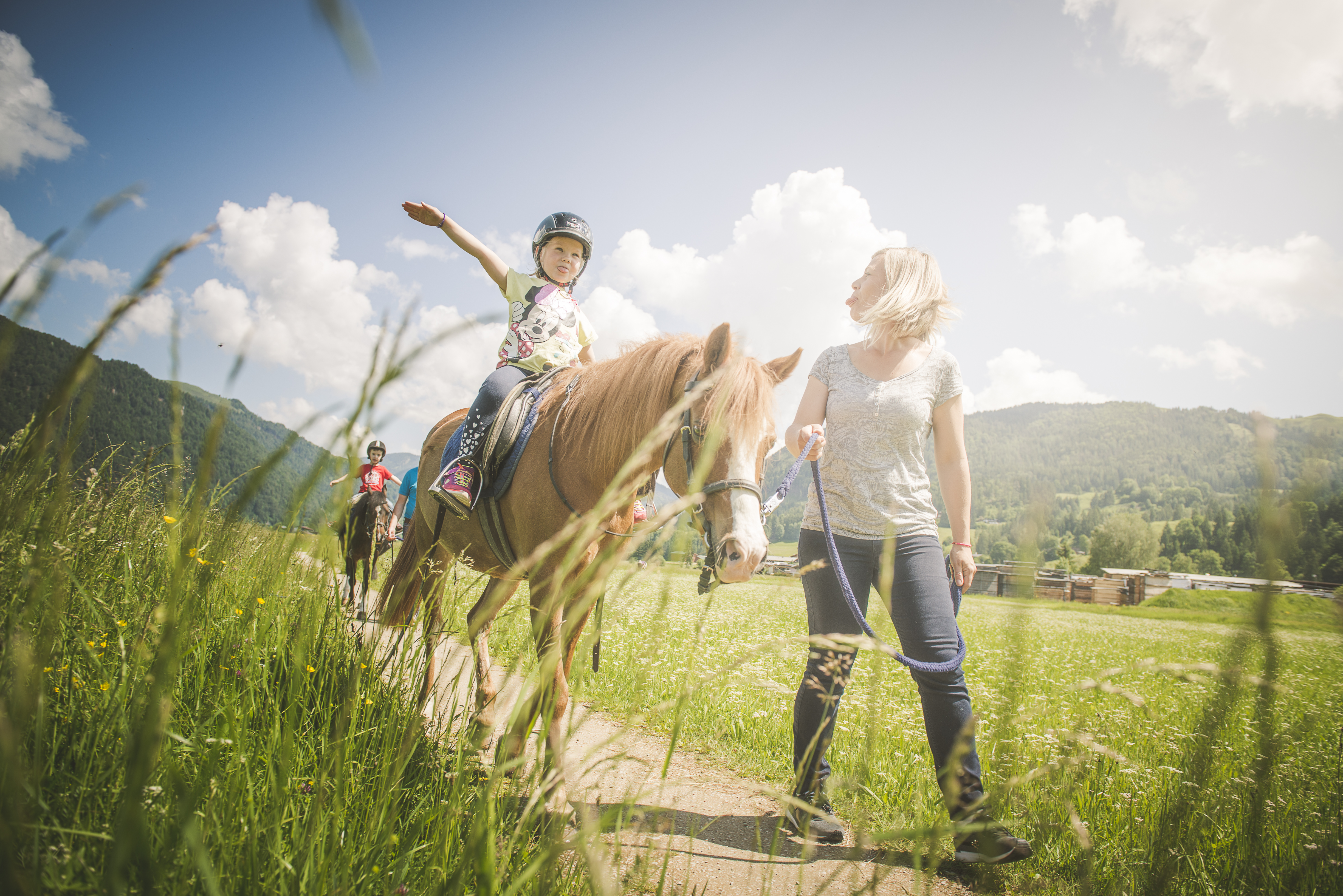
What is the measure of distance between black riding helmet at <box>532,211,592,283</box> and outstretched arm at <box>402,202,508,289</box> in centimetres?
27

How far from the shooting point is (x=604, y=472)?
3.23 metres

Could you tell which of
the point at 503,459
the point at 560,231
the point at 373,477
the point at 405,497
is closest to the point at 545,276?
the point at 560,231

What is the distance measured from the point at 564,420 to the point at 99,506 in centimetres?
304

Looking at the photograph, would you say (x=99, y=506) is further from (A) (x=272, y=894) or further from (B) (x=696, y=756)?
(B) (x=696, y=756)

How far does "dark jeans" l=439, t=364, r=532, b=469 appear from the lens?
12.7 ft

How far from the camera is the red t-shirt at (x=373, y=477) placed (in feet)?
33.8

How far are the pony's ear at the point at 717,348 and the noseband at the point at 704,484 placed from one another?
3.1 inches

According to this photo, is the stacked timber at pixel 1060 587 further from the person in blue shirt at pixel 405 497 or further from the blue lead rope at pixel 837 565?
the blue lead rope at pixel 837 565

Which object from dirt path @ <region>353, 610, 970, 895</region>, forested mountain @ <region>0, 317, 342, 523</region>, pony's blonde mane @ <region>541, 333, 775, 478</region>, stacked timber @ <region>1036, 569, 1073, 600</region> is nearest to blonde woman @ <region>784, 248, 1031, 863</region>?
dirt path @ <region>353, 610, 970, 895</region>

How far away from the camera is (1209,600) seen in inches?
1550

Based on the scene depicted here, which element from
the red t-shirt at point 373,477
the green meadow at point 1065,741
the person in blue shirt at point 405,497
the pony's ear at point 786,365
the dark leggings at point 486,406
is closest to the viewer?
the green meadow at point 1065,741

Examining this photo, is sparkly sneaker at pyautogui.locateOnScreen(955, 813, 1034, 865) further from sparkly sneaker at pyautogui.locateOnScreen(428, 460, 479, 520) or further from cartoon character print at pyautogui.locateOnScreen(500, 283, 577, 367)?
cartoon character print at pyautogui.locateOnScreen(500, 283, 577, 367)

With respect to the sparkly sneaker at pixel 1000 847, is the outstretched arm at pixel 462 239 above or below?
above

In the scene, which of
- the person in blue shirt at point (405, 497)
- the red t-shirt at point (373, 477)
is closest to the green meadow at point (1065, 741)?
the person in blue shirt at point (405, 497)
